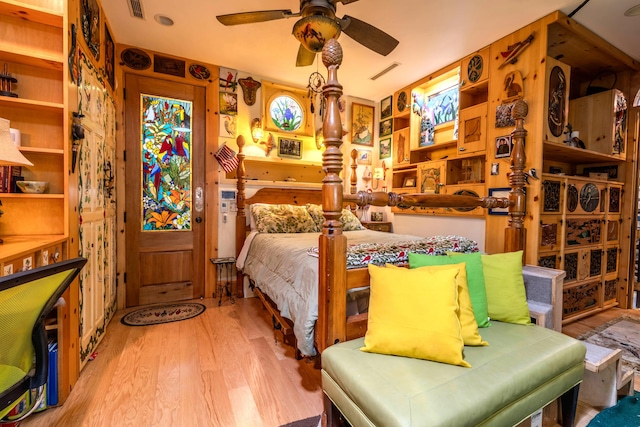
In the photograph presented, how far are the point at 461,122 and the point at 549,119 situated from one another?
839 mm

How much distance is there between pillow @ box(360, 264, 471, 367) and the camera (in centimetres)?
123

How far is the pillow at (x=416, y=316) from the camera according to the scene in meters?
1.23

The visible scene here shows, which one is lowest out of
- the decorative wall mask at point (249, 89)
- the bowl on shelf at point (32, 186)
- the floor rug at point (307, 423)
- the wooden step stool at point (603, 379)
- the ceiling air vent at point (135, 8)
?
the floor rug at point (307, 423)

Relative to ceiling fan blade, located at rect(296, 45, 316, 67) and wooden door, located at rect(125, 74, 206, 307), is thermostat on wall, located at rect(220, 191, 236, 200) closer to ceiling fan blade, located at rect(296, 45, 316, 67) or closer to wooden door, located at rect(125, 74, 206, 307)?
wooden door, located at rect(125, 74, 206, 307)

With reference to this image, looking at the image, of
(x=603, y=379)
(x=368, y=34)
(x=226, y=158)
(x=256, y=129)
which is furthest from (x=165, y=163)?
(x=603, y=379)

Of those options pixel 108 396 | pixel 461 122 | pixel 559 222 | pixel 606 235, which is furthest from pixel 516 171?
pixel 108 396

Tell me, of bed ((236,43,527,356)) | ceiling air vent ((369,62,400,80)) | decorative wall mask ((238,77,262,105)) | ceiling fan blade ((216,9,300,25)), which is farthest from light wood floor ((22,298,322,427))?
ceiling air vent ((369,62,400,80))

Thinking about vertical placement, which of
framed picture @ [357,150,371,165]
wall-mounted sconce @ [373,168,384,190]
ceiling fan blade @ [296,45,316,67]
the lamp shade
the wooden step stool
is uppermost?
ceiling fan blade @ [296,45,316,67]

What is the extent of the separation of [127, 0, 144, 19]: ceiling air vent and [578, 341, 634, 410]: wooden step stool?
3951mm

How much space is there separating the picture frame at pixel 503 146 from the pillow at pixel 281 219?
2066 millimetres

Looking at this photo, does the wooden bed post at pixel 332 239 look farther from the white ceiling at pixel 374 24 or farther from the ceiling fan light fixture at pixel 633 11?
the ceiling fan light fixture at pixel 633 11

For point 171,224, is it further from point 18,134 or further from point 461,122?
point 461,122

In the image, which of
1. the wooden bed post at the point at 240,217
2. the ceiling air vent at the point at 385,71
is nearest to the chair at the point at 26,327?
the wooden bed post at the point at 240,217

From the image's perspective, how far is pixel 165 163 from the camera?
10.9 feet
